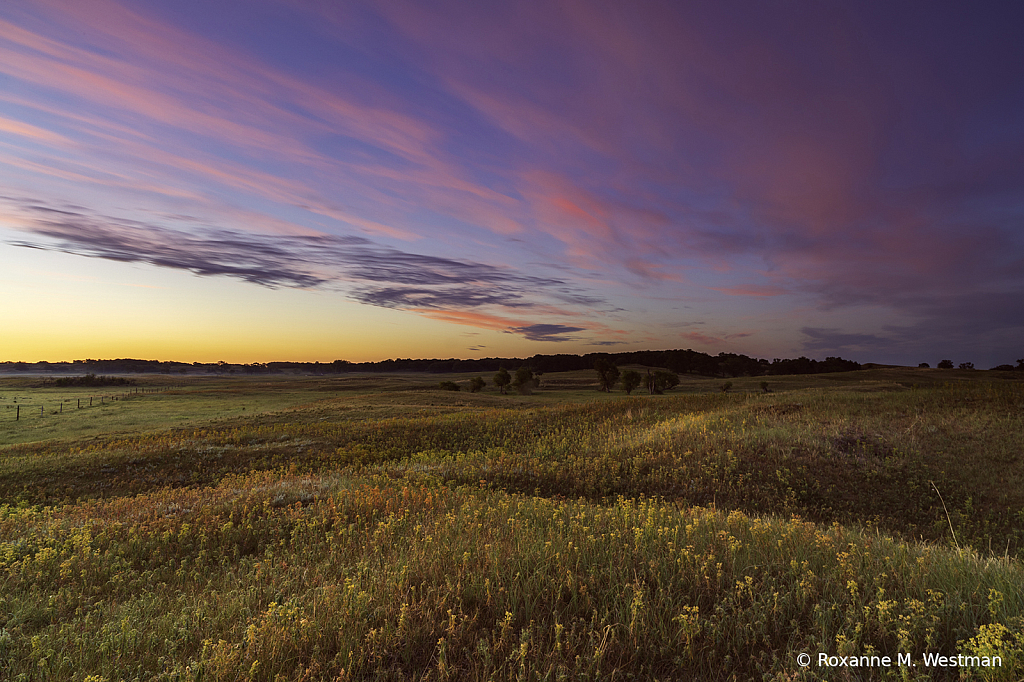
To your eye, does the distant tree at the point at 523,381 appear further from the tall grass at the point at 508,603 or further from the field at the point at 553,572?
the tall grass at the point at 508,603

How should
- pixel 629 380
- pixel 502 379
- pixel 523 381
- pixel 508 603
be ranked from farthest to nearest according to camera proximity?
pixel 502 379 < pixel 523 381 < pixel 629 380 < pixel 508 603

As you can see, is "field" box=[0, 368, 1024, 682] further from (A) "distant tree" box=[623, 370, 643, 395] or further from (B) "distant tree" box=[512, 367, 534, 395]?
(B) "distant tree" box=[512, 367, 534, 395]

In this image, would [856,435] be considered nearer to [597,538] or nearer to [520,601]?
[597,538]

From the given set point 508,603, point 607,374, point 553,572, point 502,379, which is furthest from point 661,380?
point 508,603

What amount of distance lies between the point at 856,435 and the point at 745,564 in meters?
12.8

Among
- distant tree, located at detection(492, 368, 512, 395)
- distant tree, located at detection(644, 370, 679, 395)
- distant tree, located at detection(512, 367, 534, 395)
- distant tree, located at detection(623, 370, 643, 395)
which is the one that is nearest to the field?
distant tree, located at detection(623, 370, 643, 395)

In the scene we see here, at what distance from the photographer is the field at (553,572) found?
12.1ft

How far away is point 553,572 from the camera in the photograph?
16.6 feet

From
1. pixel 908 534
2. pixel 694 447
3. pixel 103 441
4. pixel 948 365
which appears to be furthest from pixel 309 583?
pixel 948 365

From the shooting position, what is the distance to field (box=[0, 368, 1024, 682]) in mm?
3695

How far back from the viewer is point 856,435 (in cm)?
1466

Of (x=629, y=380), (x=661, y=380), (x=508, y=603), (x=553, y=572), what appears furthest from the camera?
(x=661, y=380)

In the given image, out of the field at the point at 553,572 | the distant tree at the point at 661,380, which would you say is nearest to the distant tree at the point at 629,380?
the distant tree at the point at 661,380

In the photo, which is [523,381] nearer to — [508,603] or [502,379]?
[502,379]
